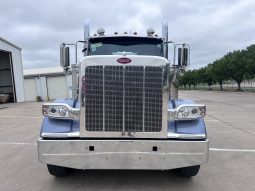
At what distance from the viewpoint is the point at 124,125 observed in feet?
15.4

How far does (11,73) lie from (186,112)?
90.1 ft

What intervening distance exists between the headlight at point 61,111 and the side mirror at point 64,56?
2135 mm

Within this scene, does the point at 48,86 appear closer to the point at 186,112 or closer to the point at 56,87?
the point at 56,87

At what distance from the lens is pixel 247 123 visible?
13.4 m

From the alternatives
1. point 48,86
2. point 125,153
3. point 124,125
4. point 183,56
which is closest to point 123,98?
point 124,125

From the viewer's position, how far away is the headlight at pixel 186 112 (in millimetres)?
4855

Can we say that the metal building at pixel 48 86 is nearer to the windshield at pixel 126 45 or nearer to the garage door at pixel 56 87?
the garage door at pixel 56 87

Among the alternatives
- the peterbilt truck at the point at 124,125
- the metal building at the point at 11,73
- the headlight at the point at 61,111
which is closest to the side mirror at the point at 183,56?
the peterbilt truck at the point at 124,125

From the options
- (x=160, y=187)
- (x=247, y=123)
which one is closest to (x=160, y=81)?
(x=160, y=187)

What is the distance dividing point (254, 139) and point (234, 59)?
1722 inches

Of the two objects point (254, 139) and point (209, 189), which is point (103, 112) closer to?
point (209, 189)

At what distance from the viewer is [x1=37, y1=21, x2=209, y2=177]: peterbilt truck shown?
4594 mm

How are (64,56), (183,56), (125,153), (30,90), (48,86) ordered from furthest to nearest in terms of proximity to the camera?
(30,90), (48,86), (183,56), (64,56), (125,153)

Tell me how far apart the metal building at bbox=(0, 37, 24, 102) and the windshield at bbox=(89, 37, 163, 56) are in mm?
23305
